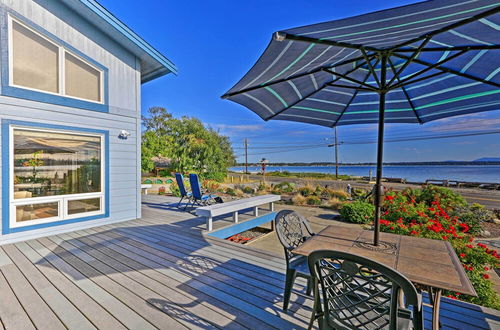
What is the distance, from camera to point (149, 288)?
2.40 metres

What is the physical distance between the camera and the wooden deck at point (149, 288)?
6.30 ft

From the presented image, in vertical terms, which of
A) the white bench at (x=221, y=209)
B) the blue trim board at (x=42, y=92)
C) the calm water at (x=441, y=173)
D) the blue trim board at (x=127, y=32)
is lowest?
the calm water at (x=441, y=173)

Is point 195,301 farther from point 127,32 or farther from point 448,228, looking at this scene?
point 127,32

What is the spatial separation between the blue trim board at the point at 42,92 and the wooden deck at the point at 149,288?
2.45 m

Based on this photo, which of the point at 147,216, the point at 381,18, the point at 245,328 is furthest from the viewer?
the point at 147,216

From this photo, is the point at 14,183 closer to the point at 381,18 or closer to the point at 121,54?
the point at 121,54

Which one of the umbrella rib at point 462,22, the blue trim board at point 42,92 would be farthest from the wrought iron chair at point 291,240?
the blue trim board at point 42,92

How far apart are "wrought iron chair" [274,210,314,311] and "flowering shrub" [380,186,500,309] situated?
77.0 inches

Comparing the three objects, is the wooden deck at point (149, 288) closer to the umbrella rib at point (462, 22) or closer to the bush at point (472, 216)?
the umbrella rib at point (462, 22)

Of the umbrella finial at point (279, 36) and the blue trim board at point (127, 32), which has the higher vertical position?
the blue trim board at point (127, 32)

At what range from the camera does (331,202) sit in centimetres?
955

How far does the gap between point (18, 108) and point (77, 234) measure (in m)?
2.34

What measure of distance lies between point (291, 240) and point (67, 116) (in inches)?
184

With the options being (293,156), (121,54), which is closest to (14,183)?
(121,54)
